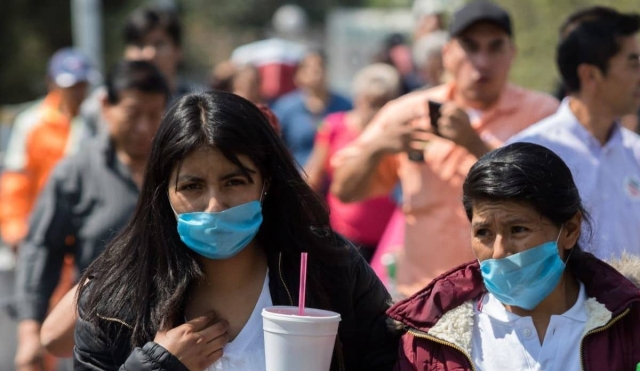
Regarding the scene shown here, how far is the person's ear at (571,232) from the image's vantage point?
356 centimetres

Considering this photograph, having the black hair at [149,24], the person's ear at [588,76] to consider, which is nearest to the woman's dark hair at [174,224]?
the person's ear at [588,76]

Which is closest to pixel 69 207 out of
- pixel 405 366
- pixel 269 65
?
pixel 405 366

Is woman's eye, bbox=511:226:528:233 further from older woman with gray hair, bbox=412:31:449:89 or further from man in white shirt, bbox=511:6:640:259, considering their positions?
older woman with gray hair, bbox=412:31:449:89

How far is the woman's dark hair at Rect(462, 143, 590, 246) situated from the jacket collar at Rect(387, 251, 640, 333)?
7.0 inches

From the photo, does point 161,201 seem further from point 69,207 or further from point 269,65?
point 269,65

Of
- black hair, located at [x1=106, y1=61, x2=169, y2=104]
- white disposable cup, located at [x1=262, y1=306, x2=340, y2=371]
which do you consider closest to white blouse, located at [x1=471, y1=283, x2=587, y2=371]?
white disposable cup, located at [x1=262, y1=306, x2=340, y2=371]

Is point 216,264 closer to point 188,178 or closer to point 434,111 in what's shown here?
point 188,178

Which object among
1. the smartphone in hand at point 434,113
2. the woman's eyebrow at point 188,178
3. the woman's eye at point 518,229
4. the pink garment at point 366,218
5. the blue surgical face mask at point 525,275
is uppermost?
the woman's eyebrow at point 188,178

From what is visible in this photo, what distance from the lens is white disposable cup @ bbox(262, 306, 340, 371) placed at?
3.26 metres

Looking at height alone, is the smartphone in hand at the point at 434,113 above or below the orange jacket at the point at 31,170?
above

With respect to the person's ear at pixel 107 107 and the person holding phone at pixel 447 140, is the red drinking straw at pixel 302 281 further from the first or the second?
the person's ear at pixel 107 107

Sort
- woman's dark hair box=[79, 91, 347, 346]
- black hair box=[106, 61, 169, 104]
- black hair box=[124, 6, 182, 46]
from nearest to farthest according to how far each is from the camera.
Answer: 1. woman's dark hair box=[79, 91, 347, 346]
2. black hair box=[106, 61, 169, 104]
3. black hair box=[124, 6, 182, 46]

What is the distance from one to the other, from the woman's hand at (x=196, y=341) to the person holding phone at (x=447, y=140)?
7.06 feet

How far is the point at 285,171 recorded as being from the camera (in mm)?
3756
